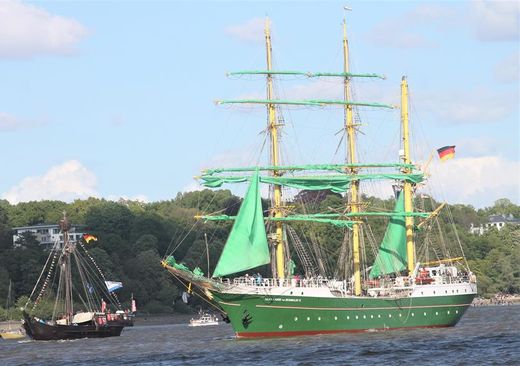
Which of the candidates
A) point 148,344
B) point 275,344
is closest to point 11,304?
point 148,344

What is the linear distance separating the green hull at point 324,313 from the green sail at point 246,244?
8.68ft

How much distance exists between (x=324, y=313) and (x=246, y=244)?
10.0 metres

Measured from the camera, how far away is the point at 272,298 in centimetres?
12100

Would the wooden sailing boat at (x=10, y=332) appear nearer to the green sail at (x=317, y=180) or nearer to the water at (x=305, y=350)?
the water at (x=305, y=350)

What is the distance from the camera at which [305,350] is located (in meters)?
106

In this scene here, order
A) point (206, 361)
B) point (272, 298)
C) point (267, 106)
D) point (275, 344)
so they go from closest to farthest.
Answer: point (206, 361)
point (275, 344)
point (272, 298)
point (267, 106)

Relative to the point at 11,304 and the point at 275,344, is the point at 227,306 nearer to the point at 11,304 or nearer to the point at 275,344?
the point at 275,344

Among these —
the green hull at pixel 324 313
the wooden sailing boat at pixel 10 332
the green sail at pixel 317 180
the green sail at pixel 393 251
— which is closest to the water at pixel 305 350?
the green hull at pixel 324 313

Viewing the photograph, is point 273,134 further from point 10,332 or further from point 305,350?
point 10,332

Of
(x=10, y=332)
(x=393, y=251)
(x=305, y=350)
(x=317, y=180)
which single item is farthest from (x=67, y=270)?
(x=305, y=350)

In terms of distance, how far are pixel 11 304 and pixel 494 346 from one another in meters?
109

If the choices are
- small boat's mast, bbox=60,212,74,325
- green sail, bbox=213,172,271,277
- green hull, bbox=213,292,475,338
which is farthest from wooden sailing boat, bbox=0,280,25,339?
green sail, bbox=213,172,271,277

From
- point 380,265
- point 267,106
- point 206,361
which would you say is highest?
point 267,106

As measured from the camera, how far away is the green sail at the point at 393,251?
454 ft
